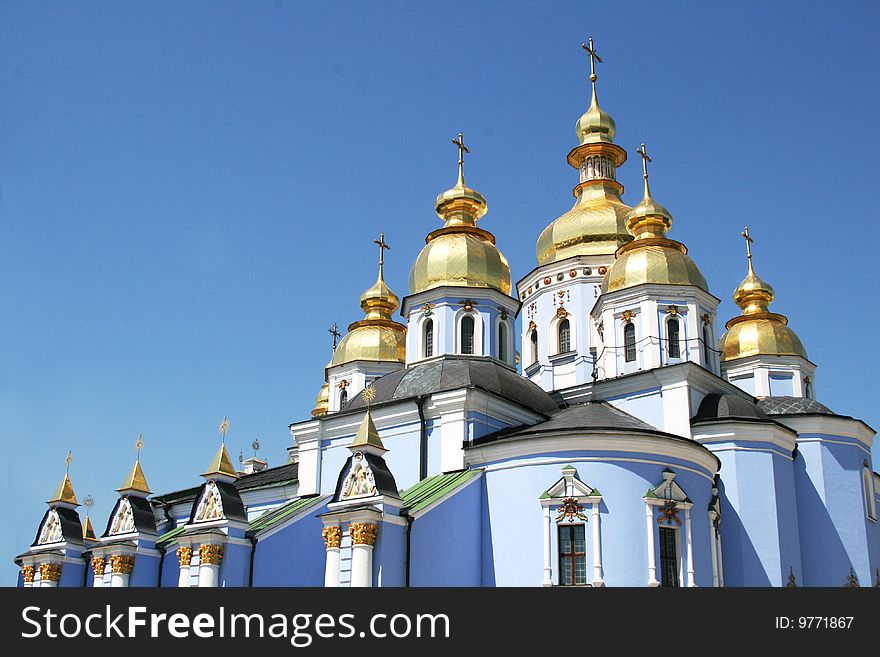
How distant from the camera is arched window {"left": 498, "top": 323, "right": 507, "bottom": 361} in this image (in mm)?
24609

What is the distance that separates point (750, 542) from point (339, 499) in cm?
894

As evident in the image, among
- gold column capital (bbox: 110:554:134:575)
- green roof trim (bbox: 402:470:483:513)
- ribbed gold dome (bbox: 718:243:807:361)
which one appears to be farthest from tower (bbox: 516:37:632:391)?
gold column capital (bbox: 110:554:134:575)

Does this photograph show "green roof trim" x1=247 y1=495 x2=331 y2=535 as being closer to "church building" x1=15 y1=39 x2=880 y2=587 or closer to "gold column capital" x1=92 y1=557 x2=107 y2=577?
"church building" x1=15 y1=39 x2=880 y2=587

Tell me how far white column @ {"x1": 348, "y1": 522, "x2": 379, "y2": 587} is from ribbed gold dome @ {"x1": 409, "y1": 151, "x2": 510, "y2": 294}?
858cm

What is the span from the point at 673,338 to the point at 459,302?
5127mm

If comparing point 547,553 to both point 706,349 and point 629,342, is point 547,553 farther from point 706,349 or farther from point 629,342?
point 706,349

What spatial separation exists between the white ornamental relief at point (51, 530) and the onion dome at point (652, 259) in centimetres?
1442

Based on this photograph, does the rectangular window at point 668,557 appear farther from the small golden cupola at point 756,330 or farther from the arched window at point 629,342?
the small golden cupola at point 756,330

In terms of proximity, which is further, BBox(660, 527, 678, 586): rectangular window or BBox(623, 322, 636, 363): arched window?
BBox(623, 322, 636, 363): arched window

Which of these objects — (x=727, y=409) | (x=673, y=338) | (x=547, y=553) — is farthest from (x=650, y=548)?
(x=673, y=338)
